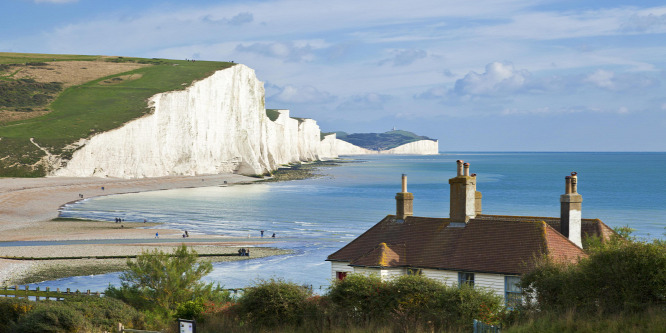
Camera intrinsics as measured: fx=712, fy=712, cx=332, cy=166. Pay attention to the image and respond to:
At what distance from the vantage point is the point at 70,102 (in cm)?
12462

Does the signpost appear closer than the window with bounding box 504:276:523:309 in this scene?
Yes

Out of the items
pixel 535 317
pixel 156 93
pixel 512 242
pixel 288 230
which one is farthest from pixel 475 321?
pixel 156 93

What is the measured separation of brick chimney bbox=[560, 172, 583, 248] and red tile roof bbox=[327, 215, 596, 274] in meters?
0.94

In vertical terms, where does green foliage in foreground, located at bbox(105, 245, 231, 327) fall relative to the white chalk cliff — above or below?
below

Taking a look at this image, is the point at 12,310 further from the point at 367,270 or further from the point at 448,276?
the point at 448,276

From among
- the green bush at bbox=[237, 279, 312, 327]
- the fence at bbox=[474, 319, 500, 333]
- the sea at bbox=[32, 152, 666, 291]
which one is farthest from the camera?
the sea at bbox=[32, 152, 666, 291]

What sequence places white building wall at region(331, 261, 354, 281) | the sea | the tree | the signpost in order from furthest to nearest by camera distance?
the sea < white building wall at region(331, 261, 354, 281) < the tree < the signpost

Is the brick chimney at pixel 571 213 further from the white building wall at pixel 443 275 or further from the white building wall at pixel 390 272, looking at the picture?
the white building wall at pixel 390 272

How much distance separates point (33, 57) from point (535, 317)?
560ft

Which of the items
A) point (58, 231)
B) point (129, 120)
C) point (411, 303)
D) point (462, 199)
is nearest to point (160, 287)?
point (462, 199)

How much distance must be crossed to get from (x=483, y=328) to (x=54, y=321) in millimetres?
8732

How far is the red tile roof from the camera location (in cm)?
1941

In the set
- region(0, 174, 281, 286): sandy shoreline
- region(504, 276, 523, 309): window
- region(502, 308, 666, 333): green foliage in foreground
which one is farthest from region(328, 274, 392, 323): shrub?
region(0, 174, 281, 286): sandy shoreline

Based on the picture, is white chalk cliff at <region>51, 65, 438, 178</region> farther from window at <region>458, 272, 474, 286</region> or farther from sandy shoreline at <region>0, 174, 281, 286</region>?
window at <region>458, 272, 474, 286</region>
